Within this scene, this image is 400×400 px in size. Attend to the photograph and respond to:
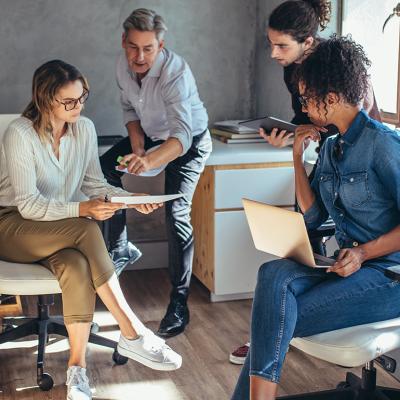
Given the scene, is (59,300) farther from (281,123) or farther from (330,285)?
(330,285)

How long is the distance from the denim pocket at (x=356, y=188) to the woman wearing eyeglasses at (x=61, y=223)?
32.4 inches

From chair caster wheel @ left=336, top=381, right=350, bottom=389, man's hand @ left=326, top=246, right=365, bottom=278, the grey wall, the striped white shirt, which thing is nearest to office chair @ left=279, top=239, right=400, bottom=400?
man's hand @ left=326, top=246, right=365, bottom=278

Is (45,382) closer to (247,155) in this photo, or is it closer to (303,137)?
(303,137)

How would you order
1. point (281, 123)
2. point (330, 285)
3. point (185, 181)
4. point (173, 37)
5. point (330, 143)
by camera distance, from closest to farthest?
point (330, 285) → point (330, 143) → point (281, 123) → point (185, 181) → point (173, 37)

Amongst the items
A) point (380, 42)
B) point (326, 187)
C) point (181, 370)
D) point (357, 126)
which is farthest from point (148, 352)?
point (380, 42)

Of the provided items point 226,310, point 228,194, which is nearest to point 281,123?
point 228,194

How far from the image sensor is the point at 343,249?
231 centimetres

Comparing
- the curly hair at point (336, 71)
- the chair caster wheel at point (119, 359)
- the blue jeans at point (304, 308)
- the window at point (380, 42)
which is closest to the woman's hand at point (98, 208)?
the chair caster wheel at point (119, 359)

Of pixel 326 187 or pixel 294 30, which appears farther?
pixel 294 30

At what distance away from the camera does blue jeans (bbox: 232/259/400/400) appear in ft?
7.33

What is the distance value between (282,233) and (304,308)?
21 centimetres

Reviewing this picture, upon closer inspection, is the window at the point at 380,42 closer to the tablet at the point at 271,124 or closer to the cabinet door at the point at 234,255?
the tablet at the point at 271,124

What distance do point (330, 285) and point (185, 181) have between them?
4.04 feet

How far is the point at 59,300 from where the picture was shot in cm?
386
